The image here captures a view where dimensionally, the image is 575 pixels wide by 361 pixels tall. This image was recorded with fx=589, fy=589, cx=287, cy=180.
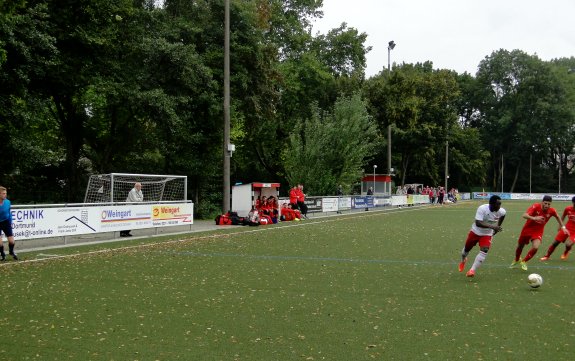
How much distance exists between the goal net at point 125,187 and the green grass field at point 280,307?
6069 millimetres

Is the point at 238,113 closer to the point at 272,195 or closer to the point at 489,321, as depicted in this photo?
the point at 272,195

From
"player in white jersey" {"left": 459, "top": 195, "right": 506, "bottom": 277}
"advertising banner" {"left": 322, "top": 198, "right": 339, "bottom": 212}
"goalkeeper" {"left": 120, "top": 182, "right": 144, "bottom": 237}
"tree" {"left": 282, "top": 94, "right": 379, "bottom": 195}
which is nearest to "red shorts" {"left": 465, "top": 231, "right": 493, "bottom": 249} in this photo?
"player in white jersey" {"left": 459, "top": 195, "right": 506, "bottom": 277}

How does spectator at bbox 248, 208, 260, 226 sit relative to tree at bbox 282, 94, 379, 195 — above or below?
below

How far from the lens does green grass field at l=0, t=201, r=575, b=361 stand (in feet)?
21.0

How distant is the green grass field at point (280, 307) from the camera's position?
21.0 feet

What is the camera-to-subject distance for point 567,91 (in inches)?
3536

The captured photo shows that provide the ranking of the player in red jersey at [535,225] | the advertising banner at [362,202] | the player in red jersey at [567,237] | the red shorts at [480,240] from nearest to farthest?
the red shorts at [480,240], the player in red jersey at [535,225], the player in red jersey at [567,237], the advertising banner at [362,202]

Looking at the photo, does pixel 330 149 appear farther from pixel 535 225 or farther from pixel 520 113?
pixel 520 113

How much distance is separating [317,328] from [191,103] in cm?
2420

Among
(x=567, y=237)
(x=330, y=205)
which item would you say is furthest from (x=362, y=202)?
(x=567, y=237)

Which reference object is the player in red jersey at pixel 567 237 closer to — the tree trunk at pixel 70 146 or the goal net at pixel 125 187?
the goal net at pixel 125 187

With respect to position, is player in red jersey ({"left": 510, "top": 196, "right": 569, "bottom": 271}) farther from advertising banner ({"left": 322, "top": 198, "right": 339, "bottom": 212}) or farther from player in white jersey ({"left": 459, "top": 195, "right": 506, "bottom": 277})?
advertising banner ({"left": 322, "top": 198, "right": 339, "bottom": 212})

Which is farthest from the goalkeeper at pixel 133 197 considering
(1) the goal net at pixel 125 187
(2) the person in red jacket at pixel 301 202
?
(2) the person in red jacket at pixel 301 202

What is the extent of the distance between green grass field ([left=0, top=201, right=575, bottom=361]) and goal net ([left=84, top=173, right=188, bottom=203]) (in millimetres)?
6069
